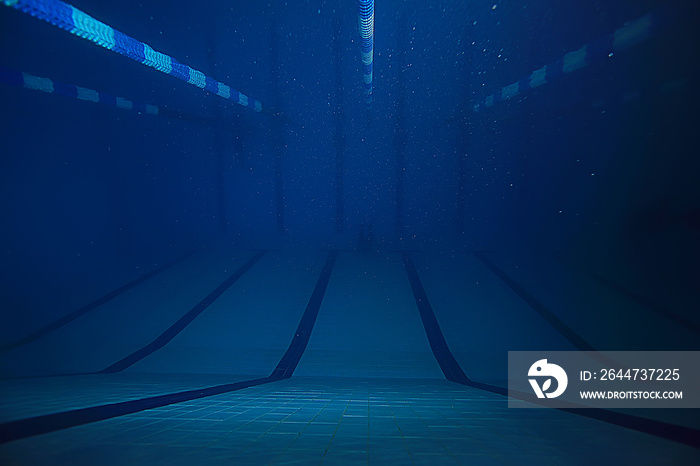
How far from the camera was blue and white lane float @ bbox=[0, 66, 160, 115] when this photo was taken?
705 centimetres

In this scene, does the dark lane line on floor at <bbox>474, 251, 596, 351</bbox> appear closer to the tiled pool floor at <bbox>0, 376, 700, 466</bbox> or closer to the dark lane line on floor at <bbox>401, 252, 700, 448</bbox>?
the dark lane line on floor at <bbox>401, 252, 700, 448</bbox>

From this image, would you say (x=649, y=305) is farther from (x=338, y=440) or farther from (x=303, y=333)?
(x=338, y=440)

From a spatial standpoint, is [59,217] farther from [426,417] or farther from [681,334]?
[681,334]

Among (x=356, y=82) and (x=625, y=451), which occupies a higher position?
(x=356, y=82)

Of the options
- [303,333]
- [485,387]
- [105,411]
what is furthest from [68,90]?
[485,387]

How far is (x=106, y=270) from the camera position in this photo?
29.2ft

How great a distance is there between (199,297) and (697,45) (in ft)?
39.9

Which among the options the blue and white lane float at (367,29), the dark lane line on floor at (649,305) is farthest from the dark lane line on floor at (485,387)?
the blue and white lane float at (367,29)

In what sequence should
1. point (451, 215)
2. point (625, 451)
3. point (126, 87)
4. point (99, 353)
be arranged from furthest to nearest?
point (451, 215) < point (126, 87) < point (99, 353) < point (625, 451)

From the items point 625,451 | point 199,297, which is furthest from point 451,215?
point 625,451

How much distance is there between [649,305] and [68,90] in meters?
13.5

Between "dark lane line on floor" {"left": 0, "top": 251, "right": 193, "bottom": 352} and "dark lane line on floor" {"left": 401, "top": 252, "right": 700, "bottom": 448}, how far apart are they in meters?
6.63

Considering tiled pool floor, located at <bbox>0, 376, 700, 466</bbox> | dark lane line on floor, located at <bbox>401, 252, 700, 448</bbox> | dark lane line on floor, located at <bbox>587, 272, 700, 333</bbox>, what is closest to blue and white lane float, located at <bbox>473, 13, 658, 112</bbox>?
dark lane line on floor, located at <bbox>587, 272, 700, 333</bbox>

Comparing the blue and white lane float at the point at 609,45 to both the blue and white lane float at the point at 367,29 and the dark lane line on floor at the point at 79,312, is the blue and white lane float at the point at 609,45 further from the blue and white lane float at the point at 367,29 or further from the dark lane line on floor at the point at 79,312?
the dark lane line on floor at the point at 79,312
